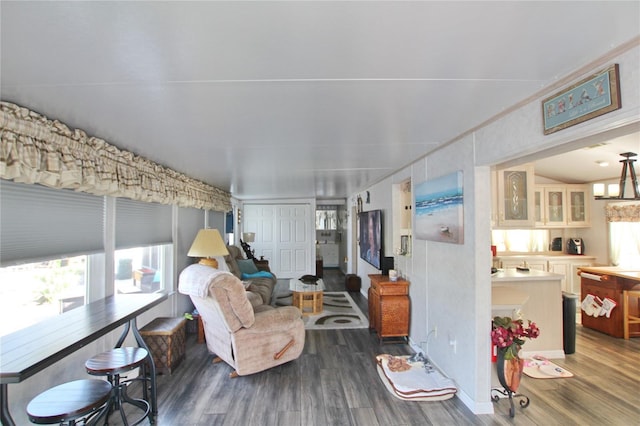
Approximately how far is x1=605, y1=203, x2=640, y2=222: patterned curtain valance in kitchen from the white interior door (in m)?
5.84

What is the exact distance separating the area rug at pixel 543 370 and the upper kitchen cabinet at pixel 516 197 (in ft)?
4.77

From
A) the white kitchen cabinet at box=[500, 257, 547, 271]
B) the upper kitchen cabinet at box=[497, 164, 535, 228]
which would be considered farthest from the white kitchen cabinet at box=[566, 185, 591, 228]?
the upper kitchen cabinet at box=[497, 164, 535, 228]

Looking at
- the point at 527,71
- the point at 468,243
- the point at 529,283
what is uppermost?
the point at 527,71

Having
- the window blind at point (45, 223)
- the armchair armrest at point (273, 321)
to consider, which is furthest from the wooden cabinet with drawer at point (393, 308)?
the window blind at point (45, 223)

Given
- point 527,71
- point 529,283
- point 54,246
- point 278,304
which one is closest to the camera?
point 527,71

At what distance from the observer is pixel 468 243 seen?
8.00ft

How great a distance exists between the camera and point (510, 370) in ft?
7.92

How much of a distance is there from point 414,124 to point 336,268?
7975 mm

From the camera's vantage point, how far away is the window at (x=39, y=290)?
6.40 feet

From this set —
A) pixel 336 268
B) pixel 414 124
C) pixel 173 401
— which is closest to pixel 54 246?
pixel 173 401

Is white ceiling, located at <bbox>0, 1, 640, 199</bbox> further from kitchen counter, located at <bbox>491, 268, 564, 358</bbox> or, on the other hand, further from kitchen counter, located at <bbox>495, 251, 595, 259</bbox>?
kitchen counter, located at <bbox>495, 251, 595, 259</bbox>

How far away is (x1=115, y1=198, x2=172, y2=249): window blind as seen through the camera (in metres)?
3.02

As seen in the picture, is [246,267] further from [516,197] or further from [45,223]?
[516,197]

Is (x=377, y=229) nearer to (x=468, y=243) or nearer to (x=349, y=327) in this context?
(x=349, y=327)
